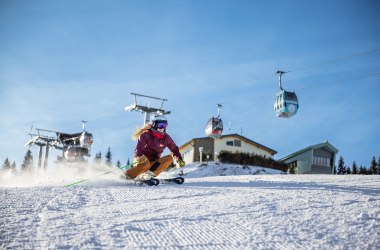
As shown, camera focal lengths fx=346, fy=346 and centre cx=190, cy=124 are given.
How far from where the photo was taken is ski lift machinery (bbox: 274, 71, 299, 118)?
43.7 ft

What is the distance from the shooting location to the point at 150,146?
812 centimetres

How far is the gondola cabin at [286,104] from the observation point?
13.3 m

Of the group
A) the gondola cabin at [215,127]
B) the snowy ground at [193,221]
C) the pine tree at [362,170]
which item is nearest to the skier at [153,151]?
the snowy ground at [193,221]

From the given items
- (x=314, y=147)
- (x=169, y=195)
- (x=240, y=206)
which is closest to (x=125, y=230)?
(x=240, y=206)

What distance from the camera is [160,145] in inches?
326

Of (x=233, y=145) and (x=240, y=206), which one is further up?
(x=233, y=145)

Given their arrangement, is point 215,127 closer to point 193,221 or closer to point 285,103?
point 285,103

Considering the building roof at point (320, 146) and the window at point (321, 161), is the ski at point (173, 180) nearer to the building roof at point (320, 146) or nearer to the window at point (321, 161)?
the building roof at point (320, 146)

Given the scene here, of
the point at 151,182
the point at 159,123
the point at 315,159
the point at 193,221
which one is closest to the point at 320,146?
the point at 315,159

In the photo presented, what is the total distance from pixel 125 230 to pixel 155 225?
1.09 feet

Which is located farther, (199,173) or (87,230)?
(199,173)

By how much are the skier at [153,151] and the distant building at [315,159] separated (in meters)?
31.5

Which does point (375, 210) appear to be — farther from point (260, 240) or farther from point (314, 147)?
point (314, 147)

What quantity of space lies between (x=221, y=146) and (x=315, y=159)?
10.4 metres
